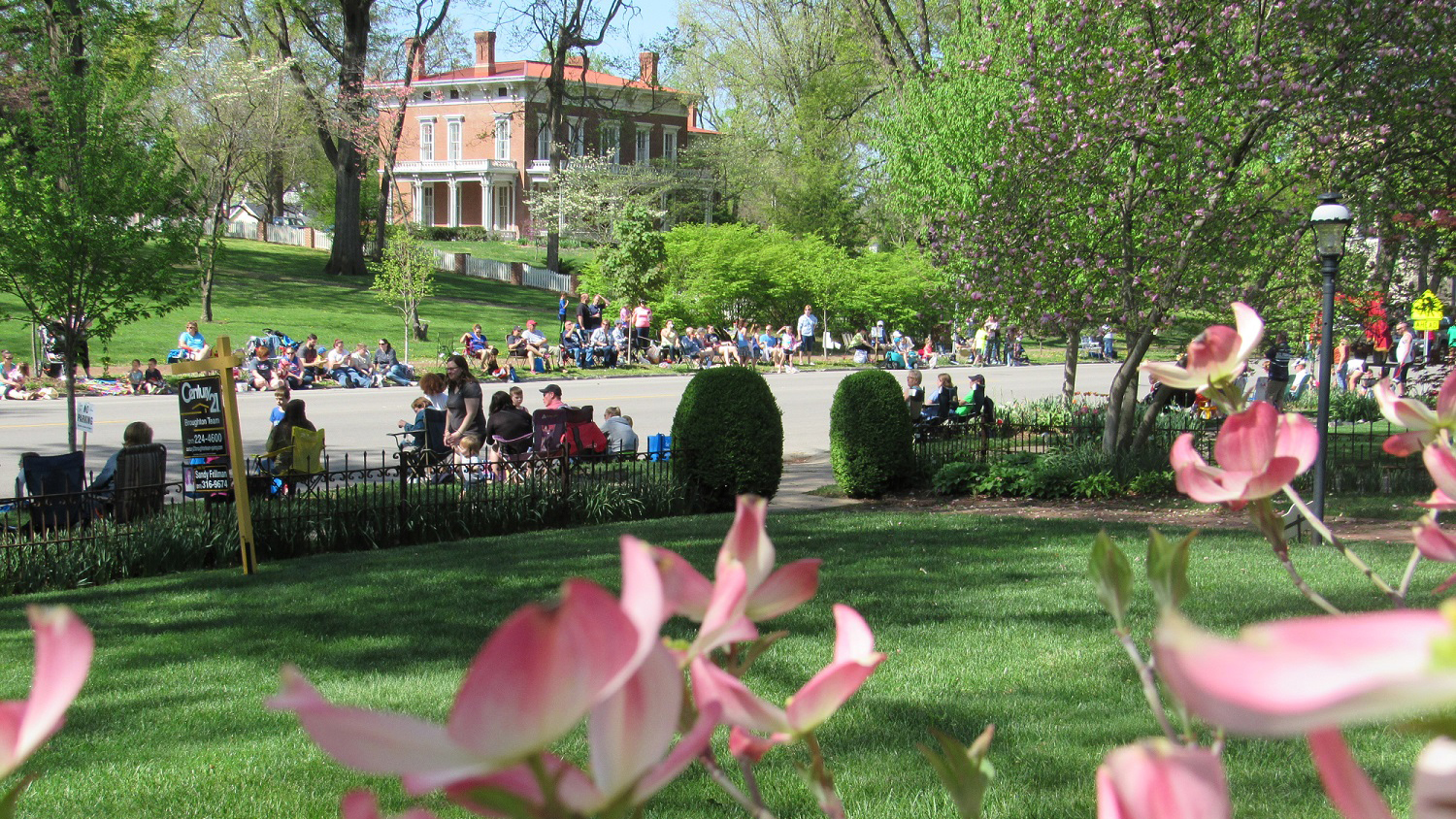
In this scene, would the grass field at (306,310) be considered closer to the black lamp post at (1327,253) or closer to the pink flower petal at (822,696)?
the black lamp post at (1327,253)

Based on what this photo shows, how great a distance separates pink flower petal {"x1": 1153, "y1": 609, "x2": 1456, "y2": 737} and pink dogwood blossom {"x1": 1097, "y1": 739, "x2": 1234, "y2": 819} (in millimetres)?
113

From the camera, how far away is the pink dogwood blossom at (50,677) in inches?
16.6

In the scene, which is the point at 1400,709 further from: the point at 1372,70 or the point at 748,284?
the point at 748,284

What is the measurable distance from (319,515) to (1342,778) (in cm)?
1041

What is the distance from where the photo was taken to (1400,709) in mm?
280

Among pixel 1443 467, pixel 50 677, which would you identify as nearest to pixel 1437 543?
pixel 1443 467

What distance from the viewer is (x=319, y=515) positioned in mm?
10094

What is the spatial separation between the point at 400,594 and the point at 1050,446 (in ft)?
31.8

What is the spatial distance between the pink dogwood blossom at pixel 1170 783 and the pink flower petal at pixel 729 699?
19 centimetres

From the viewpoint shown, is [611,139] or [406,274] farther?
[611,139]

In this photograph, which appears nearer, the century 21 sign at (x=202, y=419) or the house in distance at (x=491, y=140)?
the century 21 sign at (x=202, y=419)

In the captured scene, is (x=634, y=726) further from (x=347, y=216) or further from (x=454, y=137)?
(x=454, y=137)

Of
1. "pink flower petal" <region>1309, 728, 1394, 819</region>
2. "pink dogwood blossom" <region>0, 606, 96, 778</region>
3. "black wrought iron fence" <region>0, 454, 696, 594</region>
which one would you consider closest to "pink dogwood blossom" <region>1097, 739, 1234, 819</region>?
"pink flower petal" <region>1309, 728, 1394, 819</region>

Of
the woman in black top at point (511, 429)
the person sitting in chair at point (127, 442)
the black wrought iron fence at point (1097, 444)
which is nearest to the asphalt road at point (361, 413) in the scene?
the woman in black top at point (511, 429)
